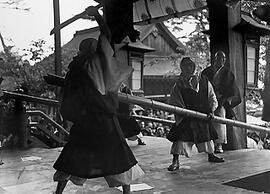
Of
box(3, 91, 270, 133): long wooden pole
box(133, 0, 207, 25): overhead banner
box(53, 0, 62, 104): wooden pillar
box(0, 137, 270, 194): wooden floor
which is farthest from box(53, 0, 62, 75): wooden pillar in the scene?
box(133, 0, 207, 25): overhead banner

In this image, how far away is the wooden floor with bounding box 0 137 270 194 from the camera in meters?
3.85

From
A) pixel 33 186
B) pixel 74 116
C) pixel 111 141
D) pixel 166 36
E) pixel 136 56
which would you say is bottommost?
pixel 33 186

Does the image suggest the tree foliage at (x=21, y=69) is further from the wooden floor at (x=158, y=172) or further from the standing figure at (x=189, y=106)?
the standing figure at (x=189, y=106)

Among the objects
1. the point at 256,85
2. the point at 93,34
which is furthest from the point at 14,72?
the point at 256,85

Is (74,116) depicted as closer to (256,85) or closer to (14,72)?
(14,72)

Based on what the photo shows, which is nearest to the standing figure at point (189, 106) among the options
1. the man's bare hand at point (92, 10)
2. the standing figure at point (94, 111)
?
the standing figure at point (94, 111)

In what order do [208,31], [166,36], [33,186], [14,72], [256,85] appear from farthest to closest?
[208,31]
[256,85]
[166,36]
[14,72]
[33,186]

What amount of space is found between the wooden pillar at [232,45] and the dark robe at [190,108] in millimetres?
1245

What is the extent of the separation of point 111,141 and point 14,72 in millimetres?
2051

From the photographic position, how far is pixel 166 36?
15.7 ft

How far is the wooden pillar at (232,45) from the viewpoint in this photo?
5883 mm

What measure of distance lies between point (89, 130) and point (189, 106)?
221 cm

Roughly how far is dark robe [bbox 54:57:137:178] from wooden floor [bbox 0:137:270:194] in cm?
102

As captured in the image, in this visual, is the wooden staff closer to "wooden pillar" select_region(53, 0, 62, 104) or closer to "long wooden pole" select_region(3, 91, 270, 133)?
"wooden pillar" select_region(53, 0, 62, 104)
